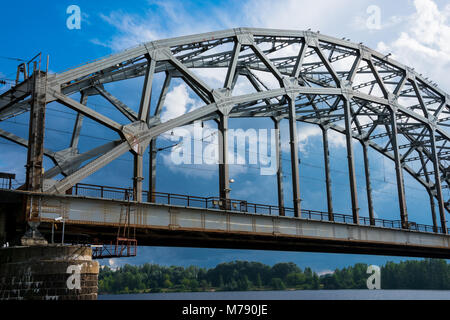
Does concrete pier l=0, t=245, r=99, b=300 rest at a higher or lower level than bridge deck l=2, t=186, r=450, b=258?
lower

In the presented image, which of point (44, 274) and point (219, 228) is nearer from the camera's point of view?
point (44, 274)

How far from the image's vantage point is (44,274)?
A: 22594 millimetres

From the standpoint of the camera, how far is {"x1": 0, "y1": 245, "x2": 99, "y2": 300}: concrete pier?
2242cm

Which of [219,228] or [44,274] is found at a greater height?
[219,228]

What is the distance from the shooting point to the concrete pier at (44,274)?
22.4 meters

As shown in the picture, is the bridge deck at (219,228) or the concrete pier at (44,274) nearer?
the concrete pier at (44,274)

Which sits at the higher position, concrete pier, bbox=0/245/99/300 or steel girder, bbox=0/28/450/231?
steel girder, bbox=0/28/450/231

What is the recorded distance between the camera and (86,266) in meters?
23.5

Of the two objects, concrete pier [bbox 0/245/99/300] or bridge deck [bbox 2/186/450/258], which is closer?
concrete pier [bbox 0/245/99/300]

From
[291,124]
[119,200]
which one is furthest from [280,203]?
[119,200]

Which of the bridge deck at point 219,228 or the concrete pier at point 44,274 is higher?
the bridge deck at point 219,228

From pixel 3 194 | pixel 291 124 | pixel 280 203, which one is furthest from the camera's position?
pixel 280 203

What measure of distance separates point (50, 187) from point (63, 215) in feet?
8.78

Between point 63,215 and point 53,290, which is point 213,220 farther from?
point 53,290
